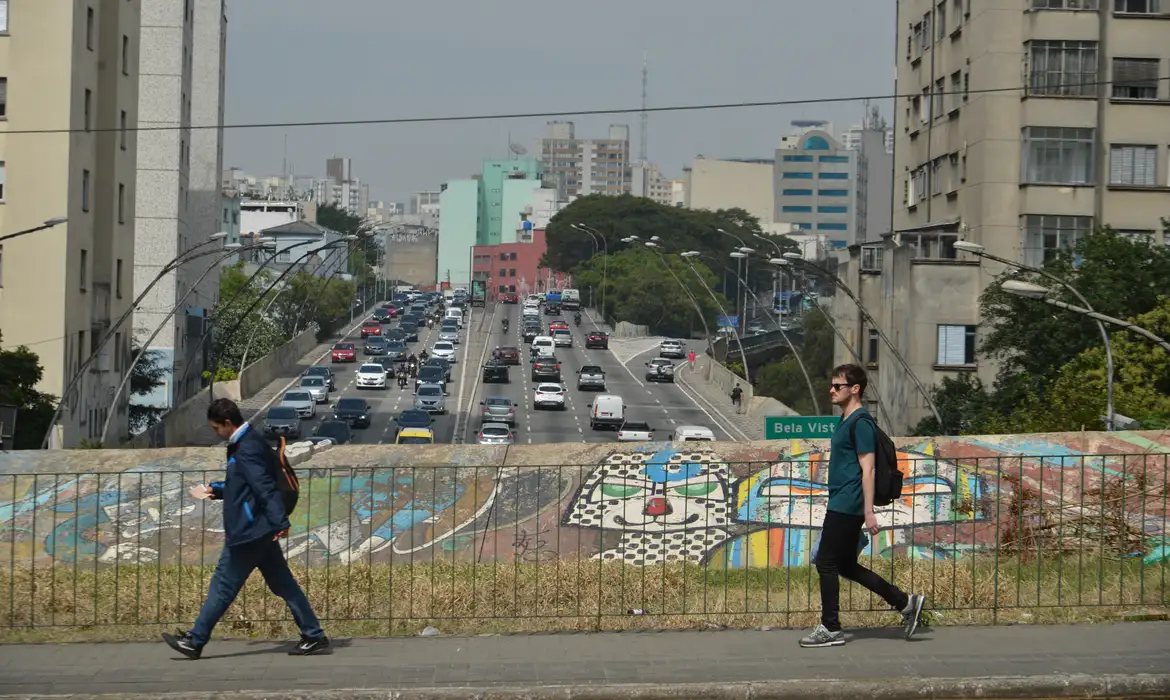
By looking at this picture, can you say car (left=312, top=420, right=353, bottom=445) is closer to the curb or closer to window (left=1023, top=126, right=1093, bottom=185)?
window (left=1023, top=126, right=1093, bottom=185)

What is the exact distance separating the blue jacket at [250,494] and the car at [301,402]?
185ft

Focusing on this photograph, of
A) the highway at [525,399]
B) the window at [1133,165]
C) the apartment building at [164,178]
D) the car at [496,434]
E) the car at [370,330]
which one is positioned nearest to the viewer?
the window at [1133,165]

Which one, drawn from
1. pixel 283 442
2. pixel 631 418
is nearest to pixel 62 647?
pixel 283 442

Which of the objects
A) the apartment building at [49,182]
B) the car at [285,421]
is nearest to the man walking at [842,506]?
the apartment building at [49,182]

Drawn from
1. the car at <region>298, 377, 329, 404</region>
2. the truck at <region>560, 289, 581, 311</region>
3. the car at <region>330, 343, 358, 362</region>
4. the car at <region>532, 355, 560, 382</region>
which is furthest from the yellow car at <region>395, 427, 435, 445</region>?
the truck at <region>560, 289, 581, 311</region>

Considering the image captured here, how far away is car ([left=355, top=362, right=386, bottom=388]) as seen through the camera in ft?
264

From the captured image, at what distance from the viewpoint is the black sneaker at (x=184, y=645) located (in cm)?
862

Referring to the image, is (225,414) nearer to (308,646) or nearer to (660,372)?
(308,646)

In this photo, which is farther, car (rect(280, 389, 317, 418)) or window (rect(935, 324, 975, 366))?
car (rect(280, 389, 317, 418))

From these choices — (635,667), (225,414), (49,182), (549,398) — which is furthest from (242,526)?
(549,398)

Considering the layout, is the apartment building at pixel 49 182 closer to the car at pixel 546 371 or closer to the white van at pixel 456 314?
the car at pixel 546 371

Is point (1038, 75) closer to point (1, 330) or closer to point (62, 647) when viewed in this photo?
point (1, 330)

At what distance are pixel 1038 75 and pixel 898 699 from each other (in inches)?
1849

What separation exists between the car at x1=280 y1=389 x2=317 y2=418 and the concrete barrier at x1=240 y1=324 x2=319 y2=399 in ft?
15.7
